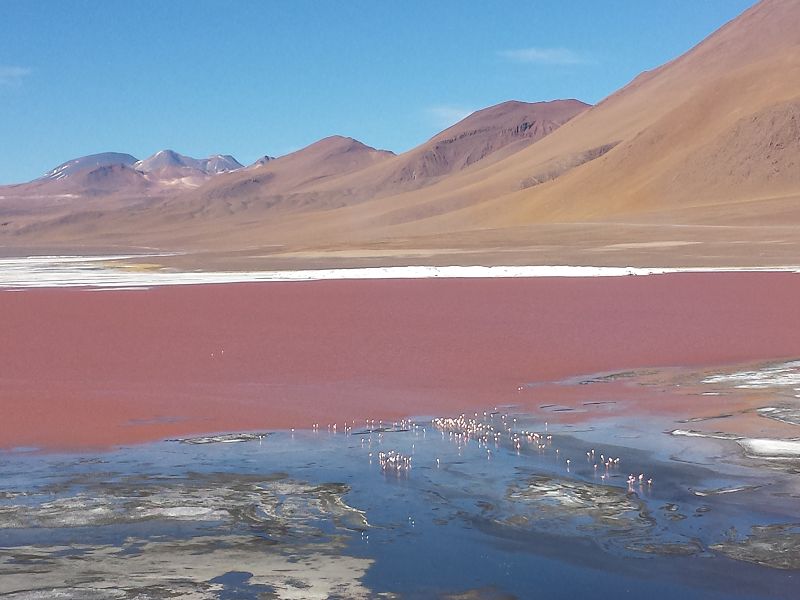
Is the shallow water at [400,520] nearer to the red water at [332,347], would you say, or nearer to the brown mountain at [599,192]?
the red water at [332,347]

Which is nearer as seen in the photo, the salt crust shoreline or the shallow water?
the shallow water

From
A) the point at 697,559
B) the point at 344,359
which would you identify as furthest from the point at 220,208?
the point at 697,559

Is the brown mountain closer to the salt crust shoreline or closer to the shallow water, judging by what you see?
the salt crust shoreline

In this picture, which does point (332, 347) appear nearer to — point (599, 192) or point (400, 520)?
point (400, 520)

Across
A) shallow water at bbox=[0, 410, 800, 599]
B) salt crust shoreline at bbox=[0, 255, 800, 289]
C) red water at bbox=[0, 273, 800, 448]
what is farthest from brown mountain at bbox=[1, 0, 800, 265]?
shallow water at bbox=[0, 410, 800, 599]

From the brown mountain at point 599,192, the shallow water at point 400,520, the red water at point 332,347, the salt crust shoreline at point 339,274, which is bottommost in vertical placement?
the shallow water at point 400,520

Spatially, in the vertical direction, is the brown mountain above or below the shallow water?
above

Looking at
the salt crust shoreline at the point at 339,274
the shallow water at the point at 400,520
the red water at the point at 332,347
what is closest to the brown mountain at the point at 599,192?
the salt crust shoreline at the point at 339,274

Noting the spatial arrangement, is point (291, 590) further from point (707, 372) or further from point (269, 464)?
point (707, 372)
